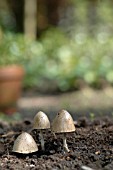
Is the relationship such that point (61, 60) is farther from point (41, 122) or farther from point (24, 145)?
point (24, 145)

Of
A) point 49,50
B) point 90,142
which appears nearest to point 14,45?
point 49,50

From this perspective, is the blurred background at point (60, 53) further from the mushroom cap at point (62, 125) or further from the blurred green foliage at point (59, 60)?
the mushroom cap at point (62, 125)

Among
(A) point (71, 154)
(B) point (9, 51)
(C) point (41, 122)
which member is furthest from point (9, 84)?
(A) point (71, 154)

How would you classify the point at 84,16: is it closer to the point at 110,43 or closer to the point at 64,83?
the point at 110,43

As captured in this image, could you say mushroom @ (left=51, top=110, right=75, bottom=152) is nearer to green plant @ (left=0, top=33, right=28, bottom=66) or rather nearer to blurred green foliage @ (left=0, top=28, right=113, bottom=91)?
green plant @ (left=0, top=33, right=28, bottom=66)

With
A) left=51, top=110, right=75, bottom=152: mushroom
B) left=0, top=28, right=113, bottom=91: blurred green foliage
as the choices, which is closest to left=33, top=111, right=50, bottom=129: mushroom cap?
left=51, top=110, right=75, bottom=152: mushroom
